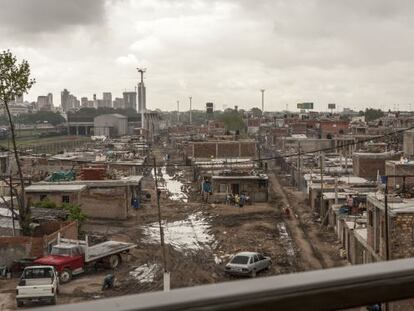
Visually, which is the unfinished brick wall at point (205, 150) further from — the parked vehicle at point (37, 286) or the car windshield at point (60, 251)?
the parked vehicle at point (37, 286)

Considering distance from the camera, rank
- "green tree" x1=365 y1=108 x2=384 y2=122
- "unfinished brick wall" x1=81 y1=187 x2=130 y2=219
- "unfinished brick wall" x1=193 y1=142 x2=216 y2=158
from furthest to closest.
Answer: "green tree" x1=365 y1=108 x2=384 y2=122, "unfinished brick wall" x1=193 y1=142 x2=216 y2=158, "unfinished brick wall" x1=81 y1=187 x2=130 y2=219

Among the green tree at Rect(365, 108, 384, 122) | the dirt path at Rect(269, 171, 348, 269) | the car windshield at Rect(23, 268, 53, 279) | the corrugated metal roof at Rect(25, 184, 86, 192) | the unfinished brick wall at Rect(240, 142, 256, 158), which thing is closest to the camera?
the car windshield at Rect(23, 268, 53, 279)

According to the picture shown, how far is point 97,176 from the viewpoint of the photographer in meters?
27.6

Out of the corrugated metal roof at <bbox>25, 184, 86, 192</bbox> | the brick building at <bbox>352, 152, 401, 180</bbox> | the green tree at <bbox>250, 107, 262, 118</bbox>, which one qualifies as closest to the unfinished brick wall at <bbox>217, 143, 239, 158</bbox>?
the brick building at <bbox>352, 152, 401, 180</bbox>

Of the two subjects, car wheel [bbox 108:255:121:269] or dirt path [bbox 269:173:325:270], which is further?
dirt path [bbox 269:173:325:270]

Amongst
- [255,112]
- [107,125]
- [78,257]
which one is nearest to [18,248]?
[78,257]

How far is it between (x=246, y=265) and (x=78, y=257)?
4765 millimetres

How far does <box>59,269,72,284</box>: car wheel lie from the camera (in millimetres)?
15441

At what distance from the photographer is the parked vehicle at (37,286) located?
12.9 m

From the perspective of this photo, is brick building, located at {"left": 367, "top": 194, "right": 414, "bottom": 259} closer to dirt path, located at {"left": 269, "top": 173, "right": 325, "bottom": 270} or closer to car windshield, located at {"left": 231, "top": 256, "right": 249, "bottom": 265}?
dirt path, located at {"left": 269, "top": 173, "right": 325, "bottom": 270}

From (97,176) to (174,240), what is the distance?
7592 mm

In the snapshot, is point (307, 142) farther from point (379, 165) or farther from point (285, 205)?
point (285, 205)

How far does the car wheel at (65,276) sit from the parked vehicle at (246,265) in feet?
14.4

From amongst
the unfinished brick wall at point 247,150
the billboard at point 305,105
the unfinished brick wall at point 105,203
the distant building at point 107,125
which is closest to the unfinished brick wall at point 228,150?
the unfinished brick wall at point 247,150
